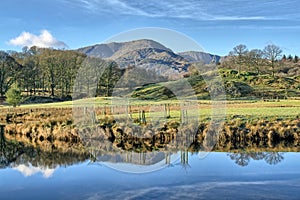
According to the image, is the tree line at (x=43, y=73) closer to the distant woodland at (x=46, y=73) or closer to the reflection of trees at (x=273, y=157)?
the distant woodland at (x=46, y=73)

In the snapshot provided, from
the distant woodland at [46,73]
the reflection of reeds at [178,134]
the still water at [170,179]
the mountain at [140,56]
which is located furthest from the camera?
the distant woodland at [46,73]

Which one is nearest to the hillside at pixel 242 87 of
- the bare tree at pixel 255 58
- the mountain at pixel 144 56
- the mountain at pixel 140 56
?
the bare tree at pixel 255 58

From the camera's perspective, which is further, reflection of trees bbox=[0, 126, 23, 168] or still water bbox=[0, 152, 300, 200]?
reflection of trees bbox=[0, 126, 23, 168]

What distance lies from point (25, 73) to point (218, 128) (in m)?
51.8

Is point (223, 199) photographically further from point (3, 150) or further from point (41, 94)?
point (41, 94)

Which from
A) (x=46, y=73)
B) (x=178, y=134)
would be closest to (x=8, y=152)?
(x=178, y=134)

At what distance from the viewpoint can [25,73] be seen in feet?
231

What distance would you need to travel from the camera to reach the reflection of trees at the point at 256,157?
65.9ft

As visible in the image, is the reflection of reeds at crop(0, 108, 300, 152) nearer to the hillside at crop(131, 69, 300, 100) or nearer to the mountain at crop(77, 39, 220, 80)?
the mountain at crop(77, 39, 220, 80)

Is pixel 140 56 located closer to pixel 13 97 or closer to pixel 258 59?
pixel 13 97

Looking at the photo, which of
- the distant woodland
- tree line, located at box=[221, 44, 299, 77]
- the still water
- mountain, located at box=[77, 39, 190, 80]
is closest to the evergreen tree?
the distant woodland

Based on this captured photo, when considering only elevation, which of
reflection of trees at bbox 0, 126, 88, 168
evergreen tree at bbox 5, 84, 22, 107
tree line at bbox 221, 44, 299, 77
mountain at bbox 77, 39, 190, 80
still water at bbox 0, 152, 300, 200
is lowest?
still water at bbox 0, 152, 300, 200

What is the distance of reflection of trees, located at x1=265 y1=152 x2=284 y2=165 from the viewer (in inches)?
786

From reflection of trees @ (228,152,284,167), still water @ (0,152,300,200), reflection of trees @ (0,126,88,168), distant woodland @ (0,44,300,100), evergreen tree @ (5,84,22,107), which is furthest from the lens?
distant woodland @ (0,44,300,100)
